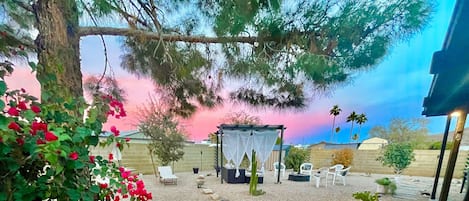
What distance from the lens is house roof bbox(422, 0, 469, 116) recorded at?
144 cm

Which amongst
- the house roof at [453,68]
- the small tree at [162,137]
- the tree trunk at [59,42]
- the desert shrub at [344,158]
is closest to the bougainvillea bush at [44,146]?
the tree trunk at [59,42]

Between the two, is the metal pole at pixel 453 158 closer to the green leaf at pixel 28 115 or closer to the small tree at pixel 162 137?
the green leaf at pixel 28 115

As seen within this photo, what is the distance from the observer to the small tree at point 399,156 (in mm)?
10250

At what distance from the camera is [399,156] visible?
406 inches

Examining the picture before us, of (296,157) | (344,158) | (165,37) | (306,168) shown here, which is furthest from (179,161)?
(165,37)

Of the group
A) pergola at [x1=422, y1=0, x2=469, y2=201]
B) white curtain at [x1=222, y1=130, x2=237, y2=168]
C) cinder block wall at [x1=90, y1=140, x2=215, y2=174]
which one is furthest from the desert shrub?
pergola at [x1=422, y1=0, x2=469, y2=201]

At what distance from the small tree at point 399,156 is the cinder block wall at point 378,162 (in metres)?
0.70

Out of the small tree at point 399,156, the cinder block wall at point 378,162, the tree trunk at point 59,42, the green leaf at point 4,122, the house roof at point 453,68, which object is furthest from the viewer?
the cinder block wall at point 378,162

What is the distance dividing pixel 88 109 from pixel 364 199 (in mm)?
4304

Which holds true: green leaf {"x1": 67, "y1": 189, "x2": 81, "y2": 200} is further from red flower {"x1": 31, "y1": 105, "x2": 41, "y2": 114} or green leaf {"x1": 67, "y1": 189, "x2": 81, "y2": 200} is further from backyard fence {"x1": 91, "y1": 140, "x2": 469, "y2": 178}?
backyard fence {"x1": 91, "y1": 140, "x2": 469, "y2": 178}

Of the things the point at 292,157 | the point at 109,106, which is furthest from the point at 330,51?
the point at 292,157

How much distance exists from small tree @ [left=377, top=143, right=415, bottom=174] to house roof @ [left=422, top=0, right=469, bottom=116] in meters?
6.99

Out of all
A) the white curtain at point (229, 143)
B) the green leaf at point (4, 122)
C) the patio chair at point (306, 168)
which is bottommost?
the patio chair at point (306, 168)

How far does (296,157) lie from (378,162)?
3757 millimetres
